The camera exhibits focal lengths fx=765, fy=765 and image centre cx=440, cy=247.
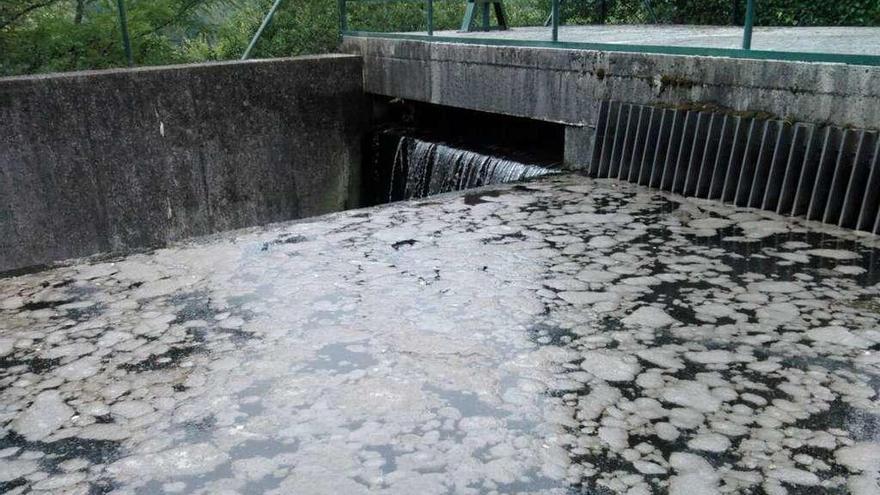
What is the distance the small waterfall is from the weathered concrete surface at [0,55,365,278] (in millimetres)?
599

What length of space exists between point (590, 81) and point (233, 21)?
24.2 feet

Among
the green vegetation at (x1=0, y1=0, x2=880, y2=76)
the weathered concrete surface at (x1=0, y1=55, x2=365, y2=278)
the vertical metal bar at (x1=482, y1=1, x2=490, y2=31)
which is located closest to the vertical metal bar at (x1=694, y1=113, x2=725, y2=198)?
the weathered concrete surface at (x1=0, y1=55, x2=365, y2=278)

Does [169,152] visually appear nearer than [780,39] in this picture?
No

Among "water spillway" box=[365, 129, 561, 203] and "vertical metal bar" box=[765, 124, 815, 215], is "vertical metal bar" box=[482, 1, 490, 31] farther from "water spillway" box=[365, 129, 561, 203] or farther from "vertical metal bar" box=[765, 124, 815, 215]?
"vertical metal bar" box=[765, 124, 815, 215]

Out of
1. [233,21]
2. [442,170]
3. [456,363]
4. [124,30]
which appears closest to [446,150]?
[442,170]

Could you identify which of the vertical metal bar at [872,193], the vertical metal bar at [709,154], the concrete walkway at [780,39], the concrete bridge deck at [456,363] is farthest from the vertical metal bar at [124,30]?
the vertical metal bar at [872,193]

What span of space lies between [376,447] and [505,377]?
0.51m

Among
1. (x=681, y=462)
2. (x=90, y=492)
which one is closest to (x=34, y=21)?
(x=90, y=492)

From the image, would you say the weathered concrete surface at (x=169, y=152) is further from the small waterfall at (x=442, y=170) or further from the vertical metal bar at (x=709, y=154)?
the vertical metal bar at (x=709, y=154)

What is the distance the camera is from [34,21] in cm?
658

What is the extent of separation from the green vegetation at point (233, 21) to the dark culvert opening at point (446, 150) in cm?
134

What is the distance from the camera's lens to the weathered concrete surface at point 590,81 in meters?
3.54

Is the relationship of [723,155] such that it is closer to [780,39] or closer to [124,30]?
[780,39]

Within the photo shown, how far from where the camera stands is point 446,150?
5832 millimetres
